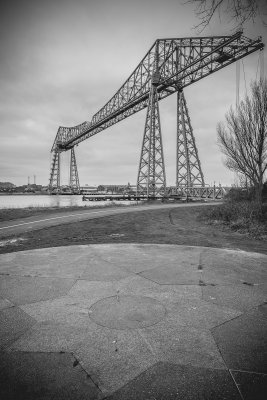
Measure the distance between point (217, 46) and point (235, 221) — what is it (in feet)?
72.4

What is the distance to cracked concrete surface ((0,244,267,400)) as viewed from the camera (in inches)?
58.8

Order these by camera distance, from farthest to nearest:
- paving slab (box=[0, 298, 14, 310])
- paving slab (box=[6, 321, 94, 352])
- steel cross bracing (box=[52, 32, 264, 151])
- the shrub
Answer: steel cross bracing (box=[52, 32, 264, 151])
the shrub
paving slab (box=[0, 298, 14, 310])
paving slab (box=[6, 321, 94, 352])

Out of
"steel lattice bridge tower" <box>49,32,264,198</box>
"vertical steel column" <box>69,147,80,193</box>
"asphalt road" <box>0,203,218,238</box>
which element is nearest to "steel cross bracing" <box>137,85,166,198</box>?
"steel lattice bridge tower" <box>49,32,264,198</box>

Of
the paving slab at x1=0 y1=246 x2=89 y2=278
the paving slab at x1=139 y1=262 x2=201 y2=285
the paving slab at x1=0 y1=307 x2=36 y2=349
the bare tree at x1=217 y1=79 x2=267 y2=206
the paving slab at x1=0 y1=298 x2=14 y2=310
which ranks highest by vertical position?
the bare tree at x1=217 y1=79 x2=267 y2=206

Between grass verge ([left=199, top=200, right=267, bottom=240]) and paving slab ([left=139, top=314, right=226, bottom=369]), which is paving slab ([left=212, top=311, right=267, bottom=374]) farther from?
grass verge ([left=199, top=200, right=267, bottom=240])

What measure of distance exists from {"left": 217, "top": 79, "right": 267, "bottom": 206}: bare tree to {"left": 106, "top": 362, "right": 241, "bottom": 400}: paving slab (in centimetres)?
968

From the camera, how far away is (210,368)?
1.60m

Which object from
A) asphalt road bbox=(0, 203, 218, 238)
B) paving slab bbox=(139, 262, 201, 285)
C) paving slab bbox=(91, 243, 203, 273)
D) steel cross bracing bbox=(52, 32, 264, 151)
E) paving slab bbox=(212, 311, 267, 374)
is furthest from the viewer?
steel cross bracing bbox=(52, 32, 264, 151)

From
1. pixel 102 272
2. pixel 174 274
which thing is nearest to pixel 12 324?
pixel 102 272

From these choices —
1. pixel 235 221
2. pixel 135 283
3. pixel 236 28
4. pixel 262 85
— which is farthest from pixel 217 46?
pixel 135 283

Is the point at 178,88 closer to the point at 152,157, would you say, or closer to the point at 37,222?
the point at 152,157

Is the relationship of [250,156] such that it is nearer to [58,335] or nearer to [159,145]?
[58,335]

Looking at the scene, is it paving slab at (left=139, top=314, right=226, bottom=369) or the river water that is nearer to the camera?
paving slab at (left=139, top=314, right=226, bottom=369)

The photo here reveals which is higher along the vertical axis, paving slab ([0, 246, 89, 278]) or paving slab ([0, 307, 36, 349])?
paving slab ([0, 307, 36, 349])
